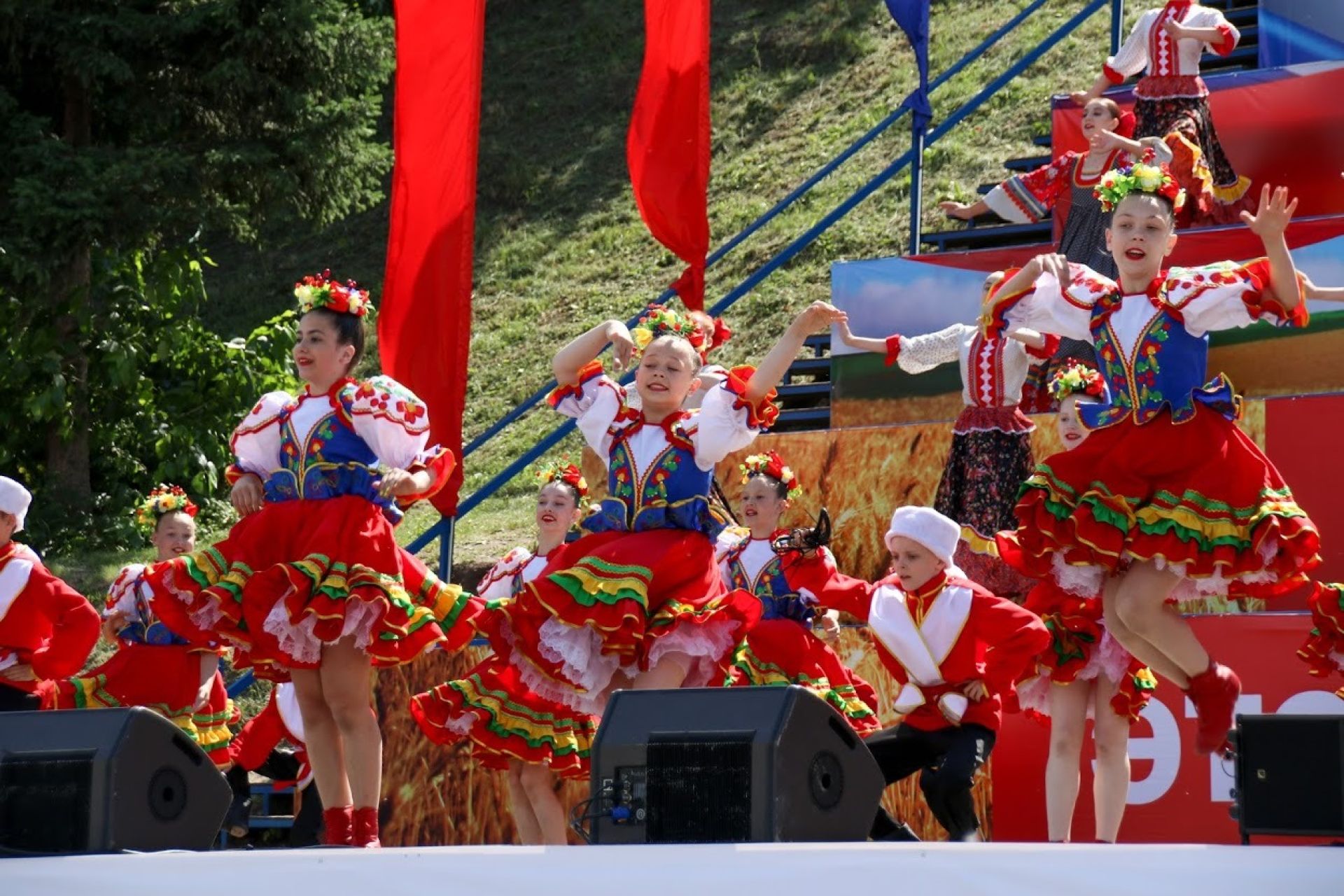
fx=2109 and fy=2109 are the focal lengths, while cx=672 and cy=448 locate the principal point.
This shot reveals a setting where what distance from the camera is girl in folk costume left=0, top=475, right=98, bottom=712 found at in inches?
282

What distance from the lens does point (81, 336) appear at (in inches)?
484

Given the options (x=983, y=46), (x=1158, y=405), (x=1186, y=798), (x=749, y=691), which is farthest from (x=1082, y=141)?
(x=749, y=691)

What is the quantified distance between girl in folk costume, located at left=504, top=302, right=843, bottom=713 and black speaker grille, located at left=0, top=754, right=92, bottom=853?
5.35 ft

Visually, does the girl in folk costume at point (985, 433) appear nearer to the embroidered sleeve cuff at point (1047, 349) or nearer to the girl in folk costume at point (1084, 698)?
the embroidered sleeve cuff at point (1047, 349)

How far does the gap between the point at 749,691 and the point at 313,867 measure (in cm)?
94

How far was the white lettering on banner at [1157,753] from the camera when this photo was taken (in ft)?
22.6

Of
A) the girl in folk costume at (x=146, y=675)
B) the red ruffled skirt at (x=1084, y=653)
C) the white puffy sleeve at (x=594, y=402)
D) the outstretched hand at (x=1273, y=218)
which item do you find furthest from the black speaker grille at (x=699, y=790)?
the girl in folk costume at (x=146, y=675)

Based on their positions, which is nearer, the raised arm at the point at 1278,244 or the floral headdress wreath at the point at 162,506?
the raised arm at the point at 1278,244

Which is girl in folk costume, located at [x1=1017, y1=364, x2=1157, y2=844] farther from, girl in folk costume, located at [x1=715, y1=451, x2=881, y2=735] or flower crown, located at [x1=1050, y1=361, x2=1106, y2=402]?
flower crown, located at [x1=1050, y1=361, x2=1106, y2=402]

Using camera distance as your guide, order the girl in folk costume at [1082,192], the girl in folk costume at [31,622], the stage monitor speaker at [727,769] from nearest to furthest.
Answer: the stage monitor speaker at [727,769] → the girl in folk costume at [31,622] → the girl in folk costume at [1082,192]

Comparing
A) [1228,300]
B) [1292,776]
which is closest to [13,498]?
[1228,300]

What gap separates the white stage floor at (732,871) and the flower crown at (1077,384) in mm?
3750

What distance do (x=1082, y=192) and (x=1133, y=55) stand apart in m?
0.93

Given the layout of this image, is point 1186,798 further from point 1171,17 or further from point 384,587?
point 1171,17
